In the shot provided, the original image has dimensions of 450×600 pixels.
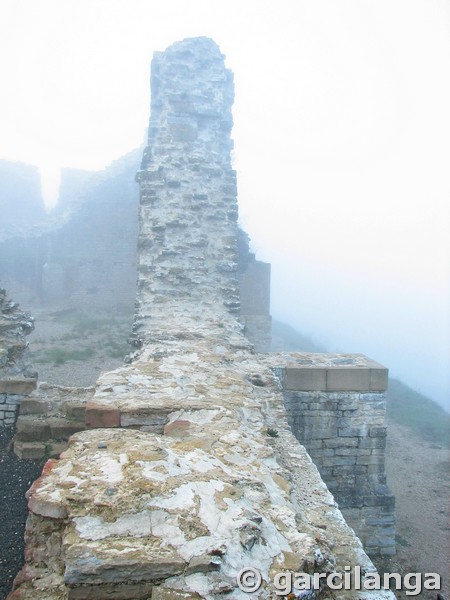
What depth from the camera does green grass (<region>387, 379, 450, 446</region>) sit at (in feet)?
42.9

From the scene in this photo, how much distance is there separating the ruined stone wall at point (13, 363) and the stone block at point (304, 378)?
127 inches

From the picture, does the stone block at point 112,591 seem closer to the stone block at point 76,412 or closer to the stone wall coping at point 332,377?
the stone block at point 76,412

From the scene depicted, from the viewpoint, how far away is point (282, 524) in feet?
8.15

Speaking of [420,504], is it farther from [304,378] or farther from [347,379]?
[304,378]

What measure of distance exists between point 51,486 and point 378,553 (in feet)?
18.7

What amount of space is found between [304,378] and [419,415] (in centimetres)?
1008

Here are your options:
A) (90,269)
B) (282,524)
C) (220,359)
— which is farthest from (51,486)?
(90,269)

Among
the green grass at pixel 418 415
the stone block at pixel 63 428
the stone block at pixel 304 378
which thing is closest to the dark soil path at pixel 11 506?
the stone block at pixel 63 428

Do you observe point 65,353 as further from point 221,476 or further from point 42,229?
point 221,476

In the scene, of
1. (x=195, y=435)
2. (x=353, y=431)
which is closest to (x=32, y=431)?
(x=195, y=435)

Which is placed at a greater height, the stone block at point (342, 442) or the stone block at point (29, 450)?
the stone block at point (29, 450)

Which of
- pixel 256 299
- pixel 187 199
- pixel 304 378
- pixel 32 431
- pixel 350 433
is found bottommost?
pixel 350 433

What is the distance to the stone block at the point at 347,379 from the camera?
6.50 meters

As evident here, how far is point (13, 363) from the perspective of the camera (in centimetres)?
619
